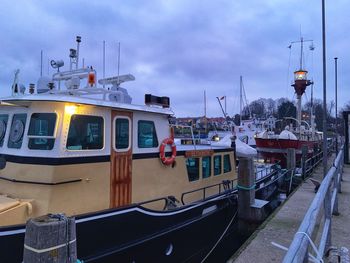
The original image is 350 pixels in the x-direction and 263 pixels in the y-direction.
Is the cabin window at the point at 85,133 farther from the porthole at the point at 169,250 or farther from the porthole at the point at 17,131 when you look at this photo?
the porthole at the point at 169,250

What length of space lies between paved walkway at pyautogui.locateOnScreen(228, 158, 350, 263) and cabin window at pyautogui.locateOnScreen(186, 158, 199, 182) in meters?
1.90

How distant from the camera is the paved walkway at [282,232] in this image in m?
5.69

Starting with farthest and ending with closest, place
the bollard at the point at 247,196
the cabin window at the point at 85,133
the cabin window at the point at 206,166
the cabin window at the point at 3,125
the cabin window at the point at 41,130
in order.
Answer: the bollard at the point at 247,196
the cabin window at the point at 206,166
the cabin window at the point at 3,125
the cabin window at the point at 85,133
the cabin window at the point at 41,130

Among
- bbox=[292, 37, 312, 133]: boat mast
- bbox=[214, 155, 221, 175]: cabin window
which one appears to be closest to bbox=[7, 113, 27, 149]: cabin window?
bbox=[214, 155, 221, 175]: cabin window

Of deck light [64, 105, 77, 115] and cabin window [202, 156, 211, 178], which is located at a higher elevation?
deck light [64, 105, 77, 115]

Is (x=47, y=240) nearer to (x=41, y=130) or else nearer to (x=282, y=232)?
(x=41, y=130)

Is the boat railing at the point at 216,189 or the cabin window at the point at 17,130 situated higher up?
the cabin window at the point at 17,130

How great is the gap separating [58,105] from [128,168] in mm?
1689

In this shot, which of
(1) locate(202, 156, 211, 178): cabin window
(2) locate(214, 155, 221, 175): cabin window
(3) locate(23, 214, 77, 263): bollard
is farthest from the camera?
(2) locate(214, 155, 221, 175): cabin window

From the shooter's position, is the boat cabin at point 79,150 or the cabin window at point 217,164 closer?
the boat cabin at point 79,150

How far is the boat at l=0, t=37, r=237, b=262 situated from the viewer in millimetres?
4832

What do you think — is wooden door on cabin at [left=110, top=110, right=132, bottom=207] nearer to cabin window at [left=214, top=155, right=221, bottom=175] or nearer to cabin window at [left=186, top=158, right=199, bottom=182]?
cabin window at [left=186, top=158, right=199, bottom=182]

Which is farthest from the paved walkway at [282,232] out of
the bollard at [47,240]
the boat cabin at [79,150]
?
the bollard at [47,240]

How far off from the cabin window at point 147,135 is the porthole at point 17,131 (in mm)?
1999
